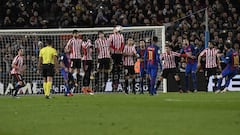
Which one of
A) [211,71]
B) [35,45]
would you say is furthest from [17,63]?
[211,71]

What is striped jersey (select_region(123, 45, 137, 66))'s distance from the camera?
24500mm

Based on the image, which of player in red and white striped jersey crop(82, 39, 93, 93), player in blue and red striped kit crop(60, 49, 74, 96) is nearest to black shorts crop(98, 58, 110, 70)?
player in red and white striped jersey crop(82, 39, 93, 93)

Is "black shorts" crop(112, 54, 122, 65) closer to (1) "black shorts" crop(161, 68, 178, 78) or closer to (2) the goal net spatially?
(1) "black shorts" crop(161, 68, 178, 78)

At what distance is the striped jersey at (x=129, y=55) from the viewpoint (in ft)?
80.4

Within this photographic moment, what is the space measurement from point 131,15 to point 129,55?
8.07m

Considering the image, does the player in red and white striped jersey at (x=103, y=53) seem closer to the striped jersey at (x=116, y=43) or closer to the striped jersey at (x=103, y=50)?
the striped jersey at (x=103, y=50)

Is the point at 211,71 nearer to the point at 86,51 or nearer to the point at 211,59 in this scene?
the point at 211,59

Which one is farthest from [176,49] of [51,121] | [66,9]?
[51,121]

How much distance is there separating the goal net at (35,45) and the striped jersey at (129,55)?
7.13ft

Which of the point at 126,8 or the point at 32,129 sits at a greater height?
the point at 126,8

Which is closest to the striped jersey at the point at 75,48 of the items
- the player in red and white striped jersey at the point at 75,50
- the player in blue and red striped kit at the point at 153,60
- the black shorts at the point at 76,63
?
the player in red and white striped jersey at the point at 75,50

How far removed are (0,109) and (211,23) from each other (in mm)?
17663

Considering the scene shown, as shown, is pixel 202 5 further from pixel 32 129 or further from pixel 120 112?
pixel 32 129

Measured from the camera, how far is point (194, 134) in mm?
9141
